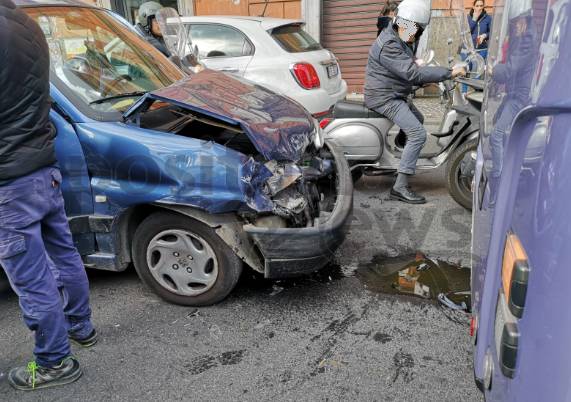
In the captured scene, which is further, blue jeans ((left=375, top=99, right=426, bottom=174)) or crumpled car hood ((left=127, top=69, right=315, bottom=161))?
blue jeans ((left=375, top=99, right=426, bottom=174))

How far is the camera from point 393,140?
4.93m

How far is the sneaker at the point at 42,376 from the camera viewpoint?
7.91 ft

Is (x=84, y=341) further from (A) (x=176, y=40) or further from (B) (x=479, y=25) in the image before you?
(B) (x=479, y=25)

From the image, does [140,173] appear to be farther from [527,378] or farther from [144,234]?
[527,378]

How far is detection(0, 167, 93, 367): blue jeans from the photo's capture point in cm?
219

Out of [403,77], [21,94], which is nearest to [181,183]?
[21,94]

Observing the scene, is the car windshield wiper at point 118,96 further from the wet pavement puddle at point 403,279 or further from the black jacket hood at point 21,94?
the wet pavement puddle at point 403,279

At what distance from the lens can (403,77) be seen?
14.2 feet

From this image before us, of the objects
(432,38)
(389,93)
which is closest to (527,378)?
(389,93)

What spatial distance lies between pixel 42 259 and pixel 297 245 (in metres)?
1.29

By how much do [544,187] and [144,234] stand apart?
232 cm

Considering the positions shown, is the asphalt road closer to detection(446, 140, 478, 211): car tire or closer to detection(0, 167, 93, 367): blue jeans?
detection(0, 167, 93, 367): blue jeans

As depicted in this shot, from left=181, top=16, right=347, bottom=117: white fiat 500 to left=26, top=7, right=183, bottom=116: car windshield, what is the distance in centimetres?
253

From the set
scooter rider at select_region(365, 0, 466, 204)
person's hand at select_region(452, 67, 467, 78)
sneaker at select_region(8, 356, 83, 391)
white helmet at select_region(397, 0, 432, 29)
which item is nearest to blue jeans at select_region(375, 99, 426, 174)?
scooter rider at select_region(365, 0, 466, 204)
